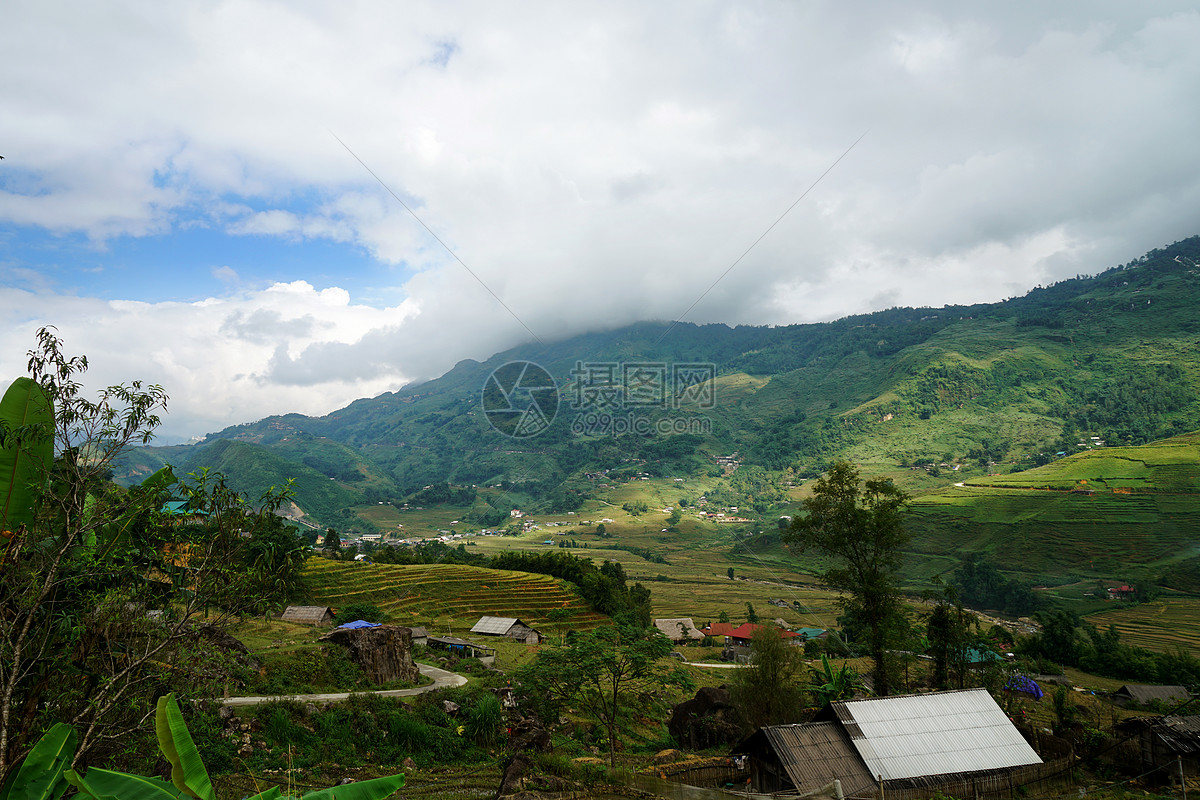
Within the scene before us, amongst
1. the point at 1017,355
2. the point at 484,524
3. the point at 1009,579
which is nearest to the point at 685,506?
the point at 484,524

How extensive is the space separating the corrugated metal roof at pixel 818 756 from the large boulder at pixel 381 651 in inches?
599

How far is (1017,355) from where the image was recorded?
153 metres

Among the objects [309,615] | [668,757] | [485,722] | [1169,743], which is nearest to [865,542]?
[1169,743]

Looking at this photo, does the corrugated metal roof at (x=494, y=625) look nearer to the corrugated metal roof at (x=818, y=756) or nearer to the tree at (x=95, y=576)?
the corrugated metal roof at (x=818, y=756)

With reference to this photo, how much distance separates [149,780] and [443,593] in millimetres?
45633

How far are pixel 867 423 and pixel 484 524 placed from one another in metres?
102

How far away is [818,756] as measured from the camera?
1139 centimetres

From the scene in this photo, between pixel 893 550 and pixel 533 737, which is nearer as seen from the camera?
pixel 533 737

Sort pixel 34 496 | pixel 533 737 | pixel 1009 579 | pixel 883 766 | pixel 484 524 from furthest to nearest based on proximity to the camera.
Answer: pixel 484 524, pixel 1009 579, pixel 533 737, pixel 883 766, pixel 34 496

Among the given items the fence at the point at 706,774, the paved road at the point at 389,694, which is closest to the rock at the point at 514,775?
the fence at the point at 706,774

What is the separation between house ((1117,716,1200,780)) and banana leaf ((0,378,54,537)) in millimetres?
22536

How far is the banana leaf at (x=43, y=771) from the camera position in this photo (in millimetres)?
3867

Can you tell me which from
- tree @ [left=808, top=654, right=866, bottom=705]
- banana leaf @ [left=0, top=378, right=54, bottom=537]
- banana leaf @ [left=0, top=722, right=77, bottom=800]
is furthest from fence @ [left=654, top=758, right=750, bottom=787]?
banana leaf @ [left=0, top=378, right=54, bottom=537]

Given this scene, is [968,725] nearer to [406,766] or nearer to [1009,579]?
[406,766]
